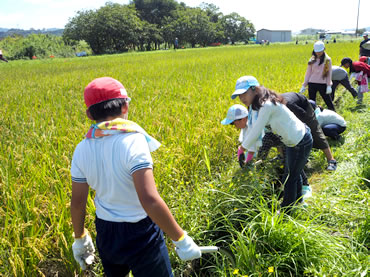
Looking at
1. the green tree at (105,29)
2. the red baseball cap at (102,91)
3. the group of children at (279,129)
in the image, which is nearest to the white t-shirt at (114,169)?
the red baseball cap at (102,91)

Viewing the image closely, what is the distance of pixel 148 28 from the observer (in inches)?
1778

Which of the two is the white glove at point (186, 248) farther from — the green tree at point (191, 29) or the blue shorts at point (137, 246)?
the green tree at point (191, 29)

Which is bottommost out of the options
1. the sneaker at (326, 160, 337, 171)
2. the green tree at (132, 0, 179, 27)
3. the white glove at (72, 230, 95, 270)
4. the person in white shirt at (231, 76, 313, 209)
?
the sneaker at (326, 160, 337, 171)

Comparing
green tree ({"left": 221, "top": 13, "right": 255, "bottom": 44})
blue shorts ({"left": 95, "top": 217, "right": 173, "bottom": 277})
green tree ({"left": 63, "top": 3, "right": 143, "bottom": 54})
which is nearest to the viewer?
blue shorts ({"left": 95, "top": 217, "right": 173, "bottom": 277})

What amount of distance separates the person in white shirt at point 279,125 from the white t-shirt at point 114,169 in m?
1.22

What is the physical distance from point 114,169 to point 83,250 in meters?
0.58

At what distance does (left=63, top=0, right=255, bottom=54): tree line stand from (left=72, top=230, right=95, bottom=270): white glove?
137 ft

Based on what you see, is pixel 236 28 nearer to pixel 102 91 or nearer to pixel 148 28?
pixel 148 28

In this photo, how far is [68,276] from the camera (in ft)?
5.57

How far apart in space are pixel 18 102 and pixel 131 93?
216 centimetres

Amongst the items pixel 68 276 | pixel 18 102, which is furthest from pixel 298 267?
pixel 18 102

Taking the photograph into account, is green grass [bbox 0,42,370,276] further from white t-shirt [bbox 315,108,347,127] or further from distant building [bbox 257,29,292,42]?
distant building [bbox 257,29,292,42]

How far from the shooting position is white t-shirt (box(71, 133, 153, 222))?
100cm

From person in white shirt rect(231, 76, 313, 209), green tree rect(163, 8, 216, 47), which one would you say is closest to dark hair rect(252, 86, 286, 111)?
person in white shirt rect(231, 76, 313, 209)
